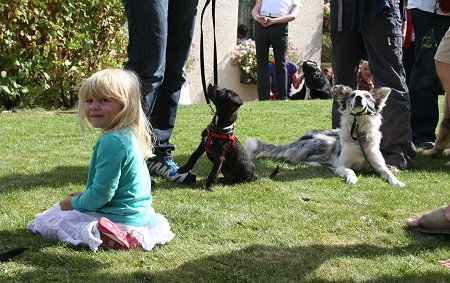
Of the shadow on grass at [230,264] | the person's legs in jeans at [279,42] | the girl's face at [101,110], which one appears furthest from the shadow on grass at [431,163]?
the person's legs in jeans at [279,42]

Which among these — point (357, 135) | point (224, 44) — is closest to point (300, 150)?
point (357, 135)

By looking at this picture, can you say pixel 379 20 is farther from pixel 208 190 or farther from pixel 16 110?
pixel 16 110

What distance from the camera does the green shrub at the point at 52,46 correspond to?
27.7 ft

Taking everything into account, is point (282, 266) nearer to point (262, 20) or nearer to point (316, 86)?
point (262, 20)

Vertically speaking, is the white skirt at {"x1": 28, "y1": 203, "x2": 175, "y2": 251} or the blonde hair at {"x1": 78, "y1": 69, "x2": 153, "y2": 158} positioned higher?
the blonde hair at {"x1": 78, "y1": 69, "x2": 153, "y2": 158}

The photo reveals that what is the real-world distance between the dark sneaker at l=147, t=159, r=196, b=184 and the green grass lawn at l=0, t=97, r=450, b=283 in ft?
0.26

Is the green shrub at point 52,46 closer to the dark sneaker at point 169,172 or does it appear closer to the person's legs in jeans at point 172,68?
the person's legs in jeans at point 172,68

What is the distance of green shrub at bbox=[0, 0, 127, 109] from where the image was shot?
8445mm

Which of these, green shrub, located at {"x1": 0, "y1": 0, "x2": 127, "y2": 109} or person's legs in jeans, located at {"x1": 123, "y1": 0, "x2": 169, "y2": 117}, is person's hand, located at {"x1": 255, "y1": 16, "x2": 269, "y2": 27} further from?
person's legs in jeans, located at {"x1": 123, "y1": 0, "x2": 169, "y2": 117}

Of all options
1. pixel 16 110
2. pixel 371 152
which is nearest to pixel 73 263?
pixel 371 152

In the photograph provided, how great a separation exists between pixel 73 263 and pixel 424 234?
185cm

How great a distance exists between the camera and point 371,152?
5.08 m

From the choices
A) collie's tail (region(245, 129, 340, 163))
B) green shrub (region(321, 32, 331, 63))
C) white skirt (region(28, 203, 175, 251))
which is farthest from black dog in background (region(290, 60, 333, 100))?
white skirt (region(28, 203, 175, 251))

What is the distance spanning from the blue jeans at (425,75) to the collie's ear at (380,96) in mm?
1353
